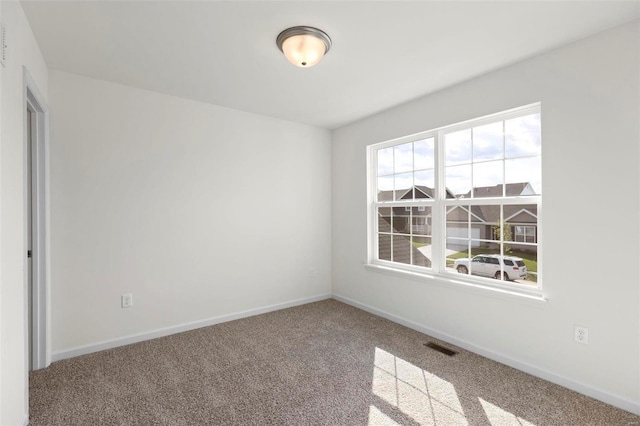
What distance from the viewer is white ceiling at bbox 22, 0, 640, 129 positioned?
6.20ft

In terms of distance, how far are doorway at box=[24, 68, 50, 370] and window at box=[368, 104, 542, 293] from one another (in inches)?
129

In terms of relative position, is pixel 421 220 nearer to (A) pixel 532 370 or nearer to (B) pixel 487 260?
(B) pixel 487 260

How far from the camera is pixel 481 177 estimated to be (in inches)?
114

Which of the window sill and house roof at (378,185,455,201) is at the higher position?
house roof at (378,185,455,201)

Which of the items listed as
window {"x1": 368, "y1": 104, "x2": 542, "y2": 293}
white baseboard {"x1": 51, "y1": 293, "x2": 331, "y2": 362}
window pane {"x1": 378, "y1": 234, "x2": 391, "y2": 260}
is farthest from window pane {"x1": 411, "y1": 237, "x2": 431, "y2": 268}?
white baseboard {"x1": 51, "y1": 293, "x2": 331, "y2": 362}

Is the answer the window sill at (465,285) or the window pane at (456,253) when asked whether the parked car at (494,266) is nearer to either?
the window pane at (456,253)

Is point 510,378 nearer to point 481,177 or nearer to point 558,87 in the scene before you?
point 481,177

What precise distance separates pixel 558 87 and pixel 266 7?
2.17 m

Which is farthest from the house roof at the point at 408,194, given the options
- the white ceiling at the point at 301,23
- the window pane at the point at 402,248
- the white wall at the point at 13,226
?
the white wall at the point at 13,226

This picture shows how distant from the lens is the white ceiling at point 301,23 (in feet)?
6.20

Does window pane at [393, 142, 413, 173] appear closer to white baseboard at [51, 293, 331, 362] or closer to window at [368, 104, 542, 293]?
window at [368, 104, 542, 293]

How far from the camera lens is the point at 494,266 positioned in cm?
280

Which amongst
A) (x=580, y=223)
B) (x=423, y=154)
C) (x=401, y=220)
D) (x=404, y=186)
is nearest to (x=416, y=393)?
(x=580, y=223)

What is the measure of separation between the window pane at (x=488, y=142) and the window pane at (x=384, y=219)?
1.23 metres
